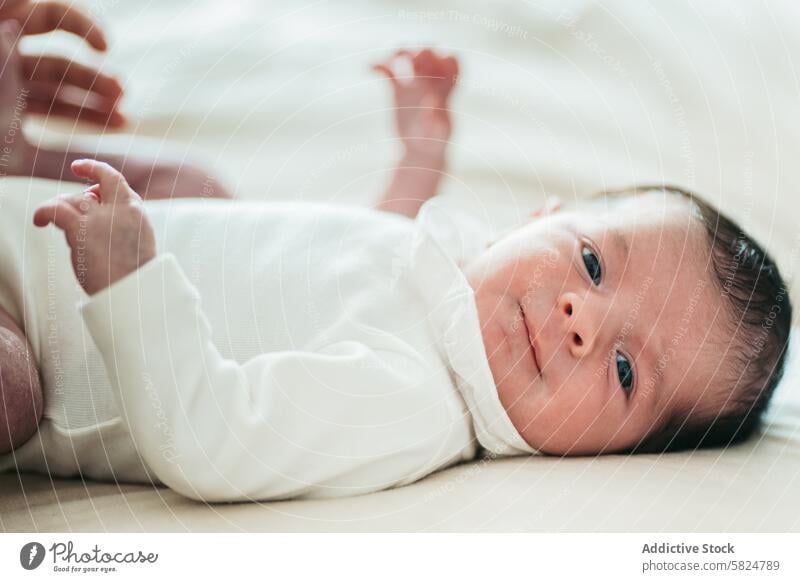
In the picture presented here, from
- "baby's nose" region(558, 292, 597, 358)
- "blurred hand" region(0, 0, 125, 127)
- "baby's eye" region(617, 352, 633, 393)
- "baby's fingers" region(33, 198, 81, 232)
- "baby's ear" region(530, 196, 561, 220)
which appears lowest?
"baby's eye" region(617, 352, 633, 393)

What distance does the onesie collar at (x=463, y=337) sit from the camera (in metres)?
0.55

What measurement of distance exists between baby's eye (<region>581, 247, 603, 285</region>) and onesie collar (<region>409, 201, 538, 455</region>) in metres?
0.08

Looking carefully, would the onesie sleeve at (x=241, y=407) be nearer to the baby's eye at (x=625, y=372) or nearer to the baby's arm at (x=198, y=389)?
the baby's arm at (x=198, y=389)

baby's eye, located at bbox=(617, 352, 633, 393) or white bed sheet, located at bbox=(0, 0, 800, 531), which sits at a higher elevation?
white bed sheet, located at bbox=(0, 0, 800, 531)

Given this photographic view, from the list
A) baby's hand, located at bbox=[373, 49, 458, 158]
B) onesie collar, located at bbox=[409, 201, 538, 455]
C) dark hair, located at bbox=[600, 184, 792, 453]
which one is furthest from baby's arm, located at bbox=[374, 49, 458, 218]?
dark hair, located at bbox=[600, 184, 792, 453]

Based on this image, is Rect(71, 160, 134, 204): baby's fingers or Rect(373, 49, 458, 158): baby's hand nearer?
Rect(71, 160, 134, 204): baby's fingers

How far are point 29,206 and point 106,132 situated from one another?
116 mm

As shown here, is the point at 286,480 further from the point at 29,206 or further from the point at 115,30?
the point at 115,30

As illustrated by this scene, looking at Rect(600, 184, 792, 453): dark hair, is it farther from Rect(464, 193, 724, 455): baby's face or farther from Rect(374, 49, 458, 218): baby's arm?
Rect(374, 49, 458, 218): baby's arm

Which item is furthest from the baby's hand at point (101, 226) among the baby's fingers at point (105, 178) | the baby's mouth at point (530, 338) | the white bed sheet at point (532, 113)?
the baby's mouth at point (530, 338)

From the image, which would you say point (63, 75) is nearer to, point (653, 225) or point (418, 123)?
point (418, 123)

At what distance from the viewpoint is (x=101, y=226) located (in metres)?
0.47

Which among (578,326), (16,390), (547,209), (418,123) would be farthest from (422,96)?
(16,390)

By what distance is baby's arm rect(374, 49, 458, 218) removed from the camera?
2.20ft
